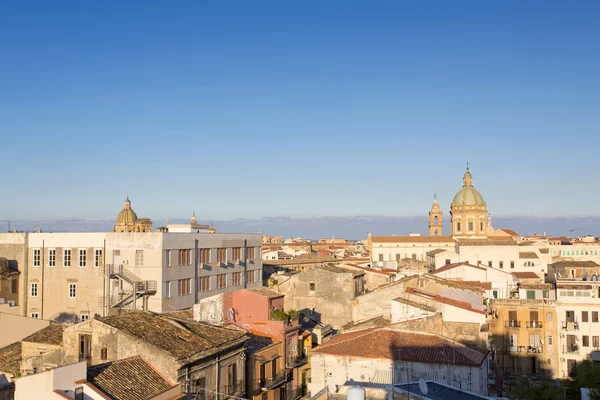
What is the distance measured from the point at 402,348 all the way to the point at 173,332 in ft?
37.0

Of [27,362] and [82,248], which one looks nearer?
[27,362]

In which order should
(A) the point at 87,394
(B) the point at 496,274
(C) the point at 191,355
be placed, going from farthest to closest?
1. (B) the point at 496,274
2. (C) the point at 191,355
3. (A) the point at 87,394

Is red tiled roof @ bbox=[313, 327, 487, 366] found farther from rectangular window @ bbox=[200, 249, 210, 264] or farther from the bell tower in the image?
the bell tower

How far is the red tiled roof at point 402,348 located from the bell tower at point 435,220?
113 metres

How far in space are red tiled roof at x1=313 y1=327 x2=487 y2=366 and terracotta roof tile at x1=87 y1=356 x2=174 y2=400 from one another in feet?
35.7

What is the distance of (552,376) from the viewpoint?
46.2 metres

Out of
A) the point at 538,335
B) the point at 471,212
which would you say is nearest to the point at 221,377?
the point at 538,335

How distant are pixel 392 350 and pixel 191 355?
11138 mm

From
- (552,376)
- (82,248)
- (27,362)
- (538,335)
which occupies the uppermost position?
(82,248)

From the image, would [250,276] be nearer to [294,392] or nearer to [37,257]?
[37,257]

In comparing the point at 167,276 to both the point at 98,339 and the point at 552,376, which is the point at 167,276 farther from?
the point at 552,376

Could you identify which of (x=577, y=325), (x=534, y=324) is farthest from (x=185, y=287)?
(x=577, y=325)

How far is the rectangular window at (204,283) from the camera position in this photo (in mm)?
46737

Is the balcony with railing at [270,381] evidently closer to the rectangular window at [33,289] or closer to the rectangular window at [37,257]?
the rectangular window at [33,289]
